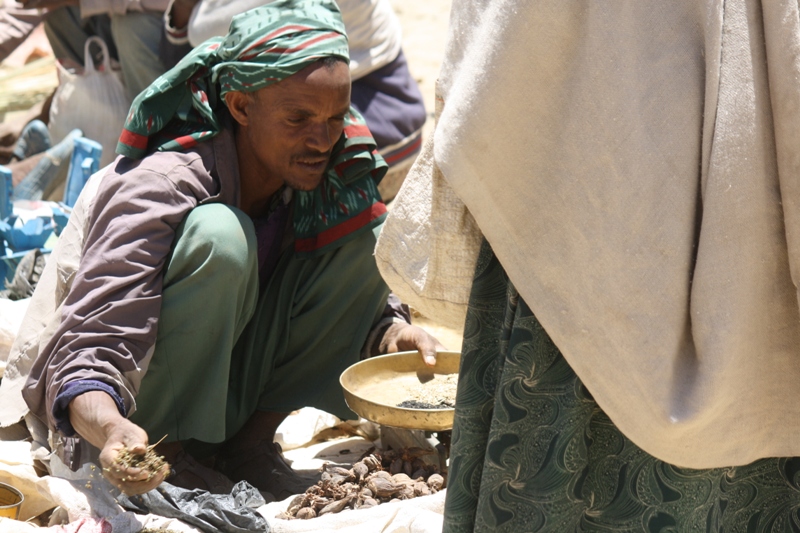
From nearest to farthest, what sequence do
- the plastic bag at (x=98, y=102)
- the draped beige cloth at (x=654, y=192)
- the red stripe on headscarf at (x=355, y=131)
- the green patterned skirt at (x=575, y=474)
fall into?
the draped beige cloth at (x=654, y=192) < the green patterned skirt at (x=575, y=474) < the red stripe on headscarf at (x=355, y=131) < the plastic bag at (x=98, y=102)

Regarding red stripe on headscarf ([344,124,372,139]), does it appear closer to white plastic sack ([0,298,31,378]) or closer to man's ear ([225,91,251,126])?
man's ear ([225,91,251,126])

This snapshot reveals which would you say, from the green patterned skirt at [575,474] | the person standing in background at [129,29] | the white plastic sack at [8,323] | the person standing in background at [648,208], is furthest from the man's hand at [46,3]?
the green patterned skirt at [575,474]

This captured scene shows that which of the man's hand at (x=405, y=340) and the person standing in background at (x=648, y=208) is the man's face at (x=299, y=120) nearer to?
the man's hand at (x=405, y=340)

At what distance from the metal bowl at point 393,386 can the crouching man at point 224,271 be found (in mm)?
90

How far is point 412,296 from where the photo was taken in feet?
6.35

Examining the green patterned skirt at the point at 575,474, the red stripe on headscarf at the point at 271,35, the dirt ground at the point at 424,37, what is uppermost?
the red stripe on headscarf at the point at 271,35

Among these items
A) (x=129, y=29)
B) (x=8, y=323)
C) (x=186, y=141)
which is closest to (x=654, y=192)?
(x=186, y=141)

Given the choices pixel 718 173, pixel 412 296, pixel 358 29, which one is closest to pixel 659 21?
pixel 718 173

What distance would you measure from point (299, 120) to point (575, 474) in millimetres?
1621

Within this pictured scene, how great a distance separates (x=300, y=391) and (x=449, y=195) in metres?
1.68

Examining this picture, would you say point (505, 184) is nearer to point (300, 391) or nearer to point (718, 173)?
point (718, 173)

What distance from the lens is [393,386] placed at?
3178 mm

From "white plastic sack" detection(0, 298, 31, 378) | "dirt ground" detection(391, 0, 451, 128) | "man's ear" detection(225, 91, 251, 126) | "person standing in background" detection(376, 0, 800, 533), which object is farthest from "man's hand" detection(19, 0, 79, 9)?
"person standing in background" detection(376, 0, 800, 533)

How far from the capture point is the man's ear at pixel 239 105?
3.00 m
